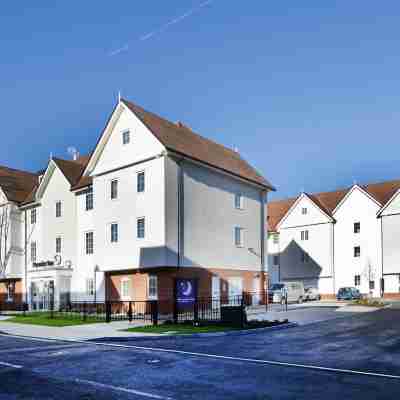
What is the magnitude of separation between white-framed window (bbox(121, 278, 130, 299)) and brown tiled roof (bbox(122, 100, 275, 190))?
9.19 m

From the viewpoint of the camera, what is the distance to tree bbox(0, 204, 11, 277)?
144 feet

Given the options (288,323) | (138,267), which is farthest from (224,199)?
(288,323)

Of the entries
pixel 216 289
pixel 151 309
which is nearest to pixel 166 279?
pixel 216 289

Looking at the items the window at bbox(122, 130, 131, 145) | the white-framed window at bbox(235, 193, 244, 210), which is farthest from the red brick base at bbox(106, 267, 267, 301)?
the window at bbox(122, 130, 131, 145)

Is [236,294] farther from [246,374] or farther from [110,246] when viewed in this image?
[246,374]

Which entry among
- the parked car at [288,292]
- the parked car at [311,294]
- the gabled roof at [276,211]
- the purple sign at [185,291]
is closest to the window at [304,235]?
the gabled roof at [276,211]

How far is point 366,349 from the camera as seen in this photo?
1507 centimetres

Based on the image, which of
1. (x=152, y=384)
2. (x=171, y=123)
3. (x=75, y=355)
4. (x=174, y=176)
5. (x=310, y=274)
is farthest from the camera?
(x=310, y=274)

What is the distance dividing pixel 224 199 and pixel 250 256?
5.23 meters

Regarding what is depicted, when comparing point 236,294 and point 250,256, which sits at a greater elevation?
point 250,256

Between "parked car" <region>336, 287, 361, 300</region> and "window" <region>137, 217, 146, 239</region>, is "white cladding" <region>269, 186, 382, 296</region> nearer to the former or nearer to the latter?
"parked car" <region>336, 287, 361, 300</region>

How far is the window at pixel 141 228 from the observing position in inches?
1283

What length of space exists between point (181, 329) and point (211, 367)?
9.14 meters

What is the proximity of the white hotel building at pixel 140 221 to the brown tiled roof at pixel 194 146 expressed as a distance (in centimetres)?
12
